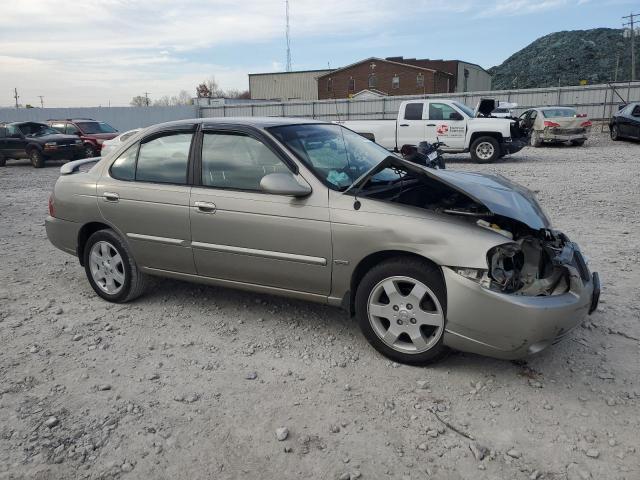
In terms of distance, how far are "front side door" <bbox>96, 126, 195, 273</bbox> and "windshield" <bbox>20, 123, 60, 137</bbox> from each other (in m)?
16.5

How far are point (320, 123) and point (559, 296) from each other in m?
2.47

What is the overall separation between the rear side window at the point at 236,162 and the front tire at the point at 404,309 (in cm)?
111

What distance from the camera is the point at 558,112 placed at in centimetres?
1988

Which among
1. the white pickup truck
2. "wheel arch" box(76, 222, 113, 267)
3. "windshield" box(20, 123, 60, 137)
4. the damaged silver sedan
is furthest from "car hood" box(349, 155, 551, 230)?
"windshield" box(20, 123, 60, 137)

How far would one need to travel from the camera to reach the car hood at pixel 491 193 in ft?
11.1

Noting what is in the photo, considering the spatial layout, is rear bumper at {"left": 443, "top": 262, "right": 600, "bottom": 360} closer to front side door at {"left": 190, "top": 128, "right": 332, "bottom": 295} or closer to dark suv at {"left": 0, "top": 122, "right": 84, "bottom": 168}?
front side door at {"left": 190, "top": 128, "right": 332, "bottom": 295}

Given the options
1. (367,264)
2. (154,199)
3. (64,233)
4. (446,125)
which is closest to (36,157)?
(446,125)

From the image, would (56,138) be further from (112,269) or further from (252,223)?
(252,223)

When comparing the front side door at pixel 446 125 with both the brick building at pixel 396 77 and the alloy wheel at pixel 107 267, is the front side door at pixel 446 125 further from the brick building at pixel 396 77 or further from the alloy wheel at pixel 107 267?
the brick building at pixel 396 77

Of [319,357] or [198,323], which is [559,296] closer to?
[319,357]

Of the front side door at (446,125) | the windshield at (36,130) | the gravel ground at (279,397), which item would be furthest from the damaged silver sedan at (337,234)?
the windshield at (36,130)

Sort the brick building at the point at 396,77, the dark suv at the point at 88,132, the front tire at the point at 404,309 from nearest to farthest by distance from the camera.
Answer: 1. the front tire at the point at 404,309
2. the dark suv at the point at 88,132
3. the brick building at the point at 396,77

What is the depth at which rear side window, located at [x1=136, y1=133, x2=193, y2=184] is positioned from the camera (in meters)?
4.33

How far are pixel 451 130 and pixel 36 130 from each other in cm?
1444
